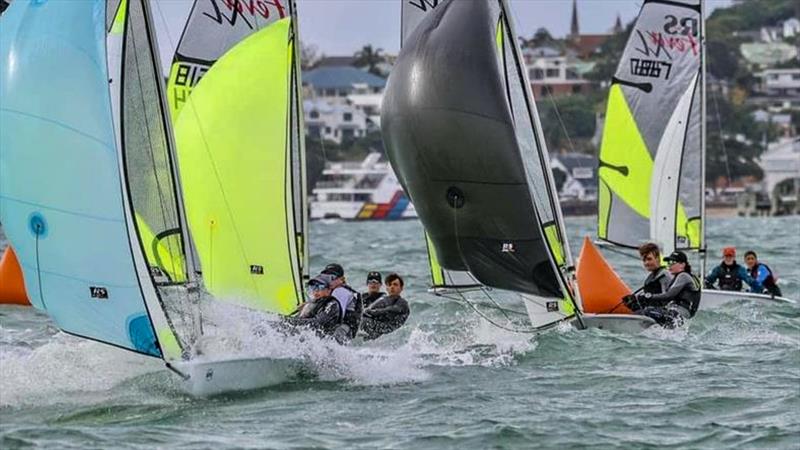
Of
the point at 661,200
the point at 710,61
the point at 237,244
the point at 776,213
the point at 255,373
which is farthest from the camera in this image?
the point at 710,61

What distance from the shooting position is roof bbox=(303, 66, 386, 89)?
13762cm

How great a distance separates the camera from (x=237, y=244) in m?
15.9

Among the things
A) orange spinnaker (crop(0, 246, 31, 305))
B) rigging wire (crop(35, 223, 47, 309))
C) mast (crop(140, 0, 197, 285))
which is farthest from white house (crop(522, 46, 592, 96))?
rigging wire (crop(35, 223, 47, 309))

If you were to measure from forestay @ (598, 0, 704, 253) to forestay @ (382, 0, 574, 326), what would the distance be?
7.63 metres

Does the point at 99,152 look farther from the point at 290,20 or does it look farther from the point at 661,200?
the point at 661,200

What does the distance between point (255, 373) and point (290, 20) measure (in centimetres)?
429

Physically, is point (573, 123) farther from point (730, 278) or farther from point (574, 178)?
point (730, 278)

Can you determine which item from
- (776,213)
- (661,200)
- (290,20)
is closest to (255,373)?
(290,20)

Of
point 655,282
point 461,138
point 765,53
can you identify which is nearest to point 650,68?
point 655,282

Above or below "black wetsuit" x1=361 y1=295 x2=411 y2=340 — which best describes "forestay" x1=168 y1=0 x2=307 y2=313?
above

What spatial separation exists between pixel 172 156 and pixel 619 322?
4.88m

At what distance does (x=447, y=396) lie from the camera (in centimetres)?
1287

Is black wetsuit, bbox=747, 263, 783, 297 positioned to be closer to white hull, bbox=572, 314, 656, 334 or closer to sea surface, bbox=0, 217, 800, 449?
sea surface, bbox=0, 217, 800, 449

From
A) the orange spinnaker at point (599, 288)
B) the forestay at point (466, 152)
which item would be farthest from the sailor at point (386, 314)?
the orange spinnaker at point (599, 288)
